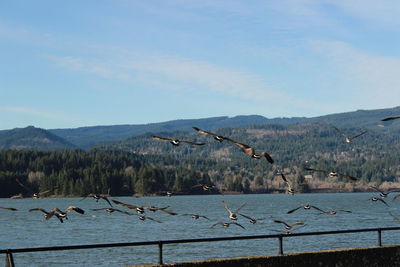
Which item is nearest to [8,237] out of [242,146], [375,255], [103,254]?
[103,254]

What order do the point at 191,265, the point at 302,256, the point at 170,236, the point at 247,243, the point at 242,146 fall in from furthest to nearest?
the point at 170,236 < the point at 247,243 < the point at 302,256 < the point at 191,265 < the point at 242,146

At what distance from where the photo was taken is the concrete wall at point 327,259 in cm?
1581

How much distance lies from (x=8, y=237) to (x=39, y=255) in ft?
69.1

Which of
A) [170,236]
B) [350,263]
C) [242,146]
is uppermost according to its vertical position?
[242,146]

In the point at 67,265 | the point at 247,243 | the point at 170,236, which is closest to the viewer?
the point at 67,265

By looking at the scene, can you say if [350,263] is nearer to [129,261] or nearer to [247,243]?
[129,261]

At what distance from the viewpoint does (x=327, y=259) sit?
17.2 m

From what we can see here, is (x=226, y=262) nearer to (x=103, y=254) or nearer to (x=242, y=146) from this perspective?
(x=242, y=146)

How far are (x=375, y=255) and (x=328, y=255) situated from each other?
65.5 inches

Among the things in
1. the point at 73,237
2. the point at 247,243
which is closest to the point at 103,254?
the point at 247,243

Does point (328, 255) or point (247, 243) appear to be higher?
point (328, 255)

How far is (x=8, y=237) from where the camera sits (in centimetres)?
7619

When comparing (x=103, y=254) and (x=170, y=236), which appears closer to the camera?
(x=103, y=254)

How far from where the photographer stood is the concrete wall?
15.8m
